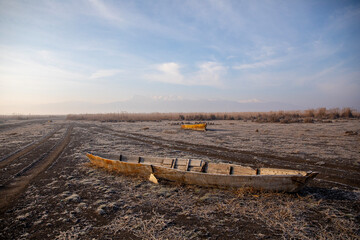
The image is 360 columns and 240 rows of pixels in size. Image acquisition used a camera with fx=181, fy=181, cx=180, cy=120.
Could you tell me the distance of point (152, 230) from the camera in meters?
3.86

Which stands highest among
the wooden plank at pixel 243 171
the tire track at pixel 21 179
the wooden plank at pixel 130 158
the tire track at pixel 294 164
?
the wooden plank at pixel 243 171

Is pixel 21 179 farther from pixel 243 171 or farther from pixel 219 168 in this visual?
pixel 243 171

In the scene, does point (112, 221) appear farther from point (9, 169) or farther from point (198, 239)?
point (9, 169)

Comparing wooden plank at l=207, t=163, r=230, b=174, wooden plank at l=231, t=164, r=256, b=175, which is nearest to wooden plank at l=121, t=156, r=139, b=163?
wooden plank at l=207, t=163, r=230, b=174

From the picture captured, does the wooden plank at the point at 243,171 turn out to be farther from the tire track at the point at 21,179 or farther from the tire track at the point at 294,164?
the tire track at the point at 21,179

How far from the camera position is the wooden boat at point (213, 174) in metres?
4.86

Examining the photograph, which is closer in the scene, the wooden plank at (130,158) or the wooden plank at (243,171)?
the wooden plank at (243,171)

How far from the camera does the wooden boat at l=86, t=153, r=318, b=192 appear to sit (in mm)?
4863

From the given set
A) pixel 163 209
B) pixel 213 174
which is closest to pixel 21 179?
pixel 163 209

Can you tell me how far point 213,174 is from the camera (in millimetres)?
5438

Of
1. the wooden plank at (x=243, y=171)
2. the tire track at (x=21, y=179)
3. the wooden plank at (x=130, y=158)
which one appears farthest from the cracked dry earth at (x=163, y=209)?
the wooden plank at (x=130, y=158)

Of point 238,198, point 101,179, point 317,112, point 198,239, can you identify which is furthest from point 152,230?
point 317,112

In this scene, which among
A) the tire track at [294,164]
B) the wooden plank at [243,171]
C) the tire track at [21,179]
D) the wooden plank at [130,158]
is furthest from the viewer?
Result: the wooden plank at [130,158]

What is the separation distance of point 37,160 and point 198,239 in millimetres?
10147
